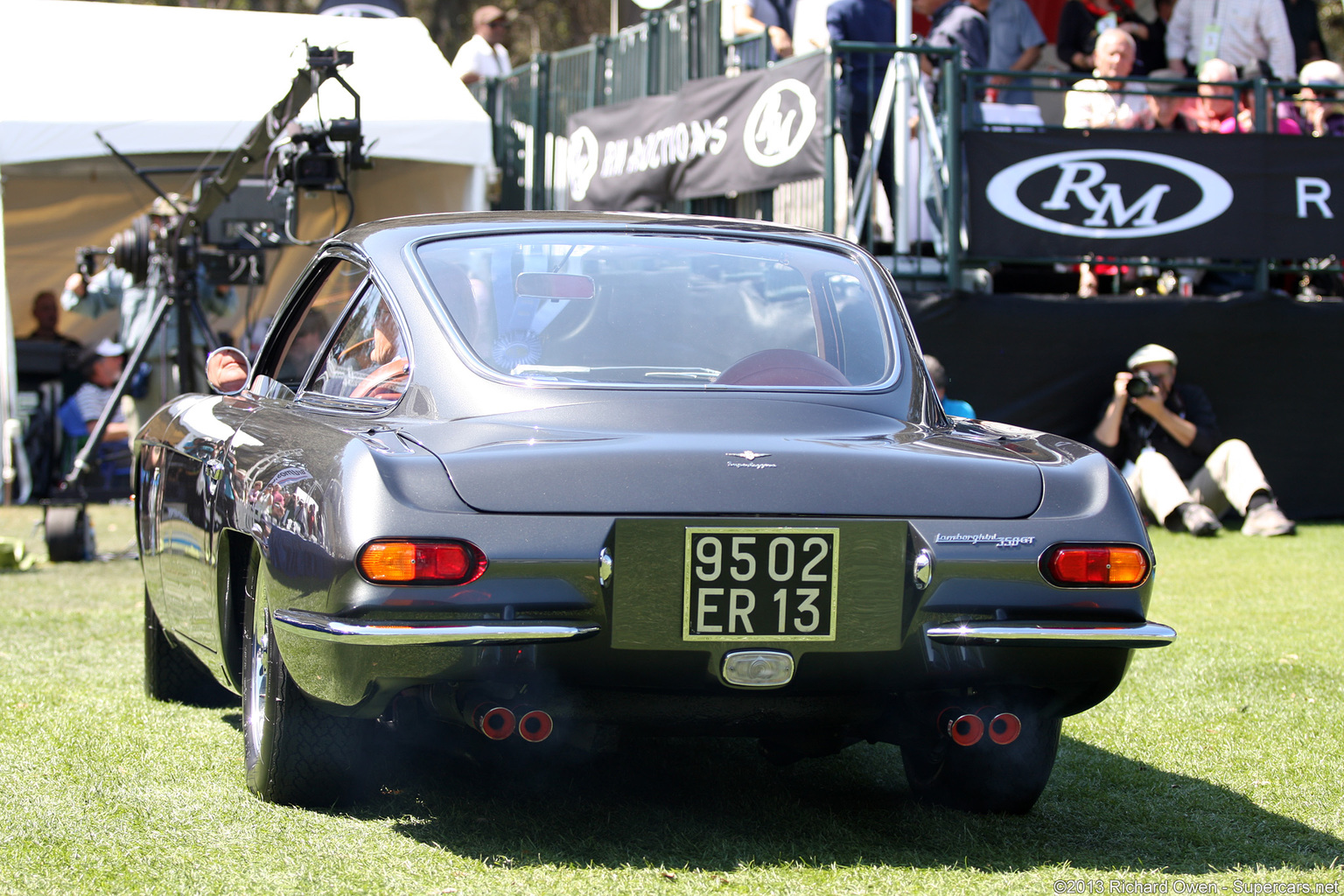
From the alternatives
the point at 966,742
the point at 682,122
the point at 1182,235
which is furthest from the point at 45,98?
the point at 966,742

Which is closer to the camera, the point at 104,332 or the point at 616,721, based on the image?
the point at 616,721

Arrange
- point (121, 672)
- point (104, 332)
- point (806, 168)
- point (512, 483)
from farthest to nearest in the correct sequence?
point (104, 332) < point (806, 168) < point (121, 672) < point (512, 483)

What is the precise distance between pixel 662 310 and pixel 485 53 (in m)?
12.6

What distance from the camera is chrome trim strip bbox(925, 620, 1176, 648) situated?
3080 millimetres

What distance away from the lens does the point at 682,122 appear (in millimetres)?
11422

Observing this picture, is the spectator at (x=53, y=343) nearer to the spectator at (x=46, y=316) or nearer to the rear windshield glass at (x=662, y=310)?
the spectator at (x=46, y=316)

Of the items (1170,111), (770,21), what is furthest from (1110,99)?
(770,21)

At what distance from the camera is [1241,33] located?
12625 mm

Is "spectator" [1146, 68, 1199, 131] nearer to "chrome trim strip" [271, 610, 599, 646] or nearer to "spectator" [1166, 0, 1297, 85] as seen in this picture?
"spectator" [1166, 0, 1297, 85]

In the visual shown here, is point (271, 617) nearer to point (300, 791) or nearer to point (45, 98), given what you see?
point (300, 791)

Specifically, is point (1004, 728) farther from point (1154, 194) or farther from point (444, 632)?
point (1154, 194)

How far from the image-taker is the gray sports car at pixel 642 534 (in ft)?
9.74

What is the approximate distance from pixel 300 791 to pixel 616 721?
836 mm

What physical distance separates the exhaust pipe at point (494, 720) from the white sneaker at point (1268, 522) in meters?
7.86
